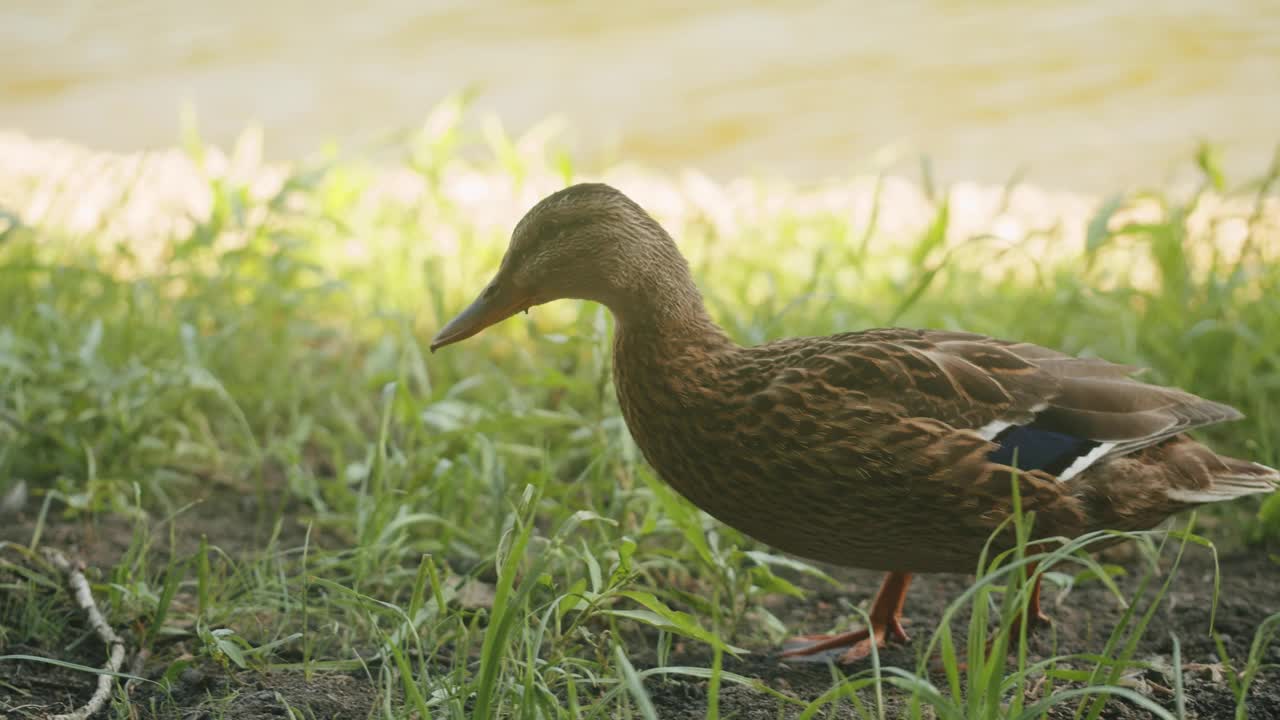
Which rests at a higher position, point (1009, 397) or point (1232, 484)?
point (1009, 397)

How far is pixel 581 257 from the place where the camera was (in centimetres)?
253

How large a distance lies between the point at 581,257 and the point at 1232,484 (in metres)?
1.35

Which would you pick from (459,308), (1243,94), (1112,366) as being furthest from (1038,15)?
(1112,366)

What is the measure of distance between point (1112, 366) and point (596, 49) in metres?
4.91

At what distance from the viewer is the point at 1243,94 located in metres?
6.06

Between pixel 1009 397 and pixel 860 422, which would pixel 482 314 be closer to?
pixel 860 422

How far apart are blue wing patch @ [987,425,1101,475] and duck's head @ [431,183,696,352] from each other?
A: 2.32ft

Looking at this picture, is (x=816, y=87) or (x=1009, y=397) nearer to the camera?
(x=1009, y=397)

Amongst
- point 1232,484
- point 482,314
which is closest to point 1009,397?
point 1232,484

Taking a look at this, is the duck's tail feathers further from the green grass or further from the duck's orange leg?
the duck's orange leg

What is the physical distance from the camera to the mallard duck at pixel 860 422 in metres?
2.33

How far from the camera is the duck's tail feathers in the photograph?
250cm

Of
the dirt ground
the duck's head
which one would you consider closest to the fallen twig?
the dirt ground

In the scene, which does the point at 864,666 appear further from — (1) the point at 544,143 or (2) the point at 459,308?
(1) the point at 544,143
